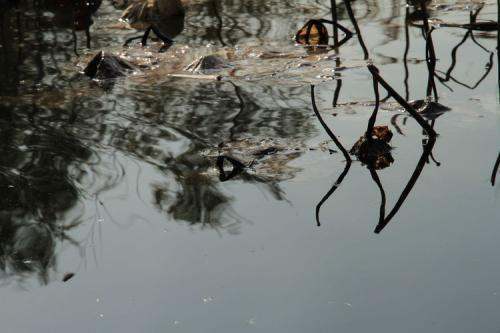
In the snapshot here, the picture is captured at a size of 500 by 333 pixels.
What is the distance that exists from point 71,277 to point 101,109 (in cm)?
157

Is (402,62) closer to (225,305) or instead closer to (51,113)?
(51,113)

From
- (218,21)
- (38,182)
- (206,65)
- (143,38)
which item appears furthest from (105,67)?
(38,182)

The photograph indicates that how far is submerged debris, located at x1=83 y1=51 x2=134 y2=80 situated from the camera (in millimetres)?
4820

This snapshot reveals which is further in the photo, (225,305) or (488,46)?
(488,46)

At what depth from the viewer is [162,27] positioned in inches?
231

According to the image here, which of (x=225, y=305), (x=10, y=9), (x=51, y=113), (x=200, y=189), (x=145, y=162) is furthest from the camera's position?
(x=10, y=9)

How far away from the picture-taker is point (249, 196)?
3.26 m

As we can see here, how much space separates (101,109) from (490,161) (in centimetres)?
167

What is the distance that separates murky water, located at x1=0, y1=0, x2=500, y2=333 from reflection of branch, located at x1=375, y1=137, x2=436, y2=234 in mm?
11

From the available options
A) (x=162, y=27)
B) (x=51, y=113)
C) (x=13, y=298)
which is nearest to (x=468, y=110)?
(x=51, y=113)

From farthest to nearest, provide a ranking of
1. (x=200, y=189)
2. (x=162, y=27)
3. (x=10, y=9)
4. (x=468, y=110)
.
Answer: (x=10, y=9) < (x=162, y=27) < (x=468, y=110) < (x=200, y=189)

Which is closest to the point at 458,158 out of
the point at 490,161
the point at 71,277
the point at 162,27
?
the point at 490,161

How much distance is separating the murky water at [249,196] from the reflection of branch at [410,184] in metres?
0.01

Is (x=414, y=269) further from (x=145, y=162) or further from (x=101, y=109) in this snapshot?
(x=101, y=109)
